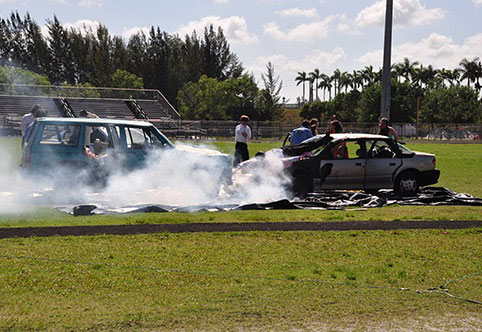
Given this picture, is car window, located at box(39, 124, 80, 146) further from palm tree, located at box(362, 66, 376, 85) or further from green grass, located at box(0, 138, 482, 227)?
palm tree, located at box(362, 66, 376, 85)

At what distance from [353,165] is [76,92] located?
141 ft

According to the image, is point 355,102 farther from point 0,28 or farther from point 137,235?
point 137,235

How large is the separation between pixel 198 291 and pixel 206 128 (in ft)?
150

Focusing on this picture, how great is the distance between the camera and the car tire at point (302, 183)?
12.7 meters

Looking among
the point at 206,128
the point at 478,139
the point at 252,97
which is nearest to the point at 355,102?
the point at 252,97

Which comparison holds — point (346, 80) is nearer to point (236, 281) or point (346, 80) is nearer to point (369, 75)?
point (369, 75)

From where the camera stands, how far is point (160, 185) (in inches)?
490

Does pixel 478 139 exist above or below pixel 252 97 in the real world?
below

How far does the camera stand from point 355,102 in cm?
10175

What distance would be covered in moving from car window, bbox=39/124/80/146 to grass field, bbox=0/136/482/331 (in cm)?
339

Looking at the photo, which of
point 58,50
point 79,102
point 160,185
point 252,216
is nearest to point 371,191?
point 252,216

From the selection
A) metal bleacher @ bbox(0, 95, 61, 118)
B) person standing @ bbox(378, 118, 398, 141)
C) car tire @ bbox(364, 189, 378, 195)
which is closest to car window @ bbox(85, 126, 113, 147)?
car tire @ bbox(364, 189, 378, 195)

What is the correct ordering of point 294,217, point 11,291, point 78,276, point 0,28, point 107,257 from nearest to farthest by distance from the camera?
point 11,291, point 78,276, point 107,257, point 294,217, point 0,28

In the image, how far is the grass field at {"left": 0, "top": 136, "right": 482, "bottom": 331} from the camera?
4.73 m
